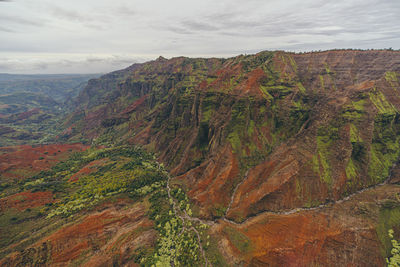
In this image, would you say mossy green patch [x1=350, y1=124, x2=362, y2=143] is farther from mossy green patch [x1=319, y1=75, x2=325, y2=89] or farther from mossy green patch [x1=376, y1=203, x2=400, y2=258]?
mossy green patch [x1=319, y1=75, x2=325, y2=89]

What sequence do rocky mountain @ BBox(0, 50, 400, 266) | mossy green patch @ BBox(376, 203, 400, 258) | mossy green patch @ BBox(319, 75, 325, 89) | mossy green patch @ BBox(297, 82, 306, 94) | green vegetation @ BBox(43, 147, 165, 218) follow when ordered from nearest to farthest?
mossy green patch @ BBox(376, 203, 400, 258) < rocky mountain @ BBox(0, 50, 400, 266) < green vegetation @ BBox(43, 147, 165, 218) < mossy green patch @ BBox(319, 75, 325, 89) < mossy green patch @ BBox(297, 82, 306, 94)

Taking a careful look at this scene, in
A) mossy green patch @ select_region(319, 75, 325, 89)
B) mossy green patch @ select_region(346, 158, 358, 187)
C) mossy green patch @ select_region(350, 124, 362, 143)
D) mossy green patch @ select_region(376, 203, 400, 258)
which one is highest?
mossy green patch @ select_region(319, 75, 325, 89)

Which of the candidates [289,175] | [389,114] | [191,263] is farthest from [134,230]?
[389,114]

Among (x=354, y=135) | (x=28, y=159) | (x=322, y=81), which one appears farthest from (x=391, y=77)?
(x=28, y=159)

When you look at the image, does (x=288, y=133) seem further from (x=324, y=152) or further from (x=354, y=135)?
(x=354, y=135)

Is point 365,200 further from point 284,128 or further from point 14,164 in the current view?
point 14,164

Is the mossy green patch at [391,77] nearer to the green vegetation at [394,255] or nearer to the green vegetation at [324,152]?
the green vegetation at [324,152]

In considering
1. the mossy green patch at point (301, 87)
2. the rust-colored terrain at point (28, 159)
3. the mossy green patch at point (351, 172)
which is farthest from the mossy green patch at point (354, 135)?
the rust-colored terrain at point (28, 159)

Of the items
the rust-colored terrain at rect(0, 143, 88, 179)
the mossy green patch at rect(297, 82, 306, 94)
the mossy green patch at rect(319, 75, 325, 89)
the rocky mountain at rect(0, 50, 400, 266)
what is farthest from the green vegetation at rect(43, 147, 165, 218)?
the mossy green patch at rect(319, 75, 325, 89)

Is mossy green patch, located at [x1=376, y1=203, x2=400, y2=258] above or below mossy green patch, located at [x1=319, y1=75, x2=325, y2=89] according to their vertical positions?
below
